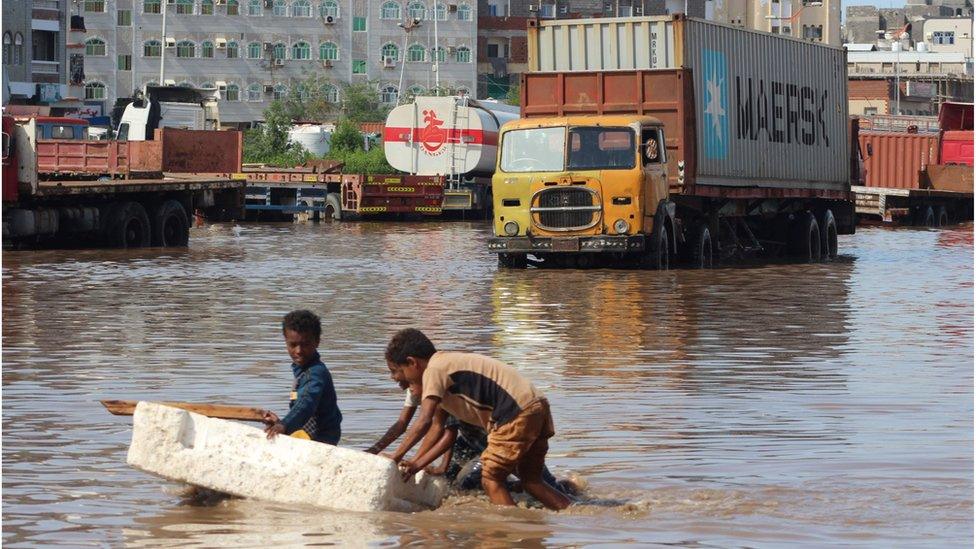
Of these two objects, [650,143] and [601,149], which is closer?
[601,149]

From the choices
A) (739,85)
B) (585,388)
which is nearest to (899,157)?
(739,85)

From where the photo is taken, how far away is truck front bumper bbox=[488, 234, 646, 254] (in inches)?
963

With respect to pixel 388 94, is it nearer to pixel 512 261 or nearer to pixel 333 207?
pixel 333 207

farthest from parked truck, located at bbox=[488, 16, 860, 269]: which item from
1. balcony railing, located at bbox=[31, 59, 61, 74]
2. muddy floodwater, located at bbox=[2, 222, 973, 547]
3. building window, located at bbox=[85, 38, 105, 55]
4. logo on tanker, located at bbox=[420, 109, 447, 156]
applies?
building window, located at bbox=[85, 38, 105, 55]

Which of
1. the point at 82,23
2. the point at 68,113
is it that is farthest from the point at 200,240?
the point at 82,23

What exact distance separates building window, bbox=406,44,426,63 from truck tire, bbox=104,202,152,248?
6622cm

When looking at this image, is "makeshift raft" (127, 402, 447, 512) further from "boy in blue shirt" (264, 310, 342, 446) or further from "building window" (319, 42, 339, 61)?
"building window" (319, 42, 339, 61)

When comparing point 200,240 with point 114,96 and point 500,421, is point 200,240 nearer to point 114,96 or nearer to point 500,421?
point 500,421

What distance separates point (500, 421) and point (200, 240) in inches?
1144

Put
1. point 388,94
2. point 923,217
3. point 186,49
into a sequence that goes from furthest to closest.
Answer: point 388,94 → point 186,49 → point 923,217

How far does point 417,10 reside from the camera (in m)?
97.9

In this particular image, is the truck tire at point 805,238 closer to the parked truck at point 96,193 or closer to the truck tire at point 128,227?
the parked truck at point 96,193

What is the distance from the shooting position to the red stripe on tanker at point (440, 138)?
1967 inches

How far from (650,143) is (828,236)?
8.46 meters
